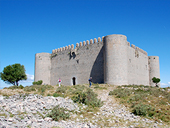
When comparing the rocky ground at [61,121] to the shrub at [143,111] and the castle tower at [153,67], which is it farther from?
the castle tower at [153,67]

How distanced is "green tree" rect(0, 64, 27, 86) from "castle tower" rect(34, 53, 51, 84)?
84.5 inches

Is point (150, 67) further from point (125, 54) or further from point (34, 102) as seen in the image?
point (34, 102)

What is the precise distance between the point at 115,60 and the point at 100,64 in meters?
2.56

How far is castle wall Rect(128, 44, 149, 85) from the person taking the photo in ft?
68.6

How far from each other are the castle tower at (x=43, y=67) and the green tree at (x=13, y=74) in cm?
215

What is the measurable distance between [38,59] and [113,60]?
14.2 m

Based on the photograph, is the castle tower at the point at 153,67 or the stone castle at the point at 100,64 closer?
the stone castle at the point at 100,64

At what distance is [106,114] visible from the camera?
7.57 m

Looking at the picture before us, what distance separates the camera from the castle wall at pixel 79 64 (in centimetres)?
2091

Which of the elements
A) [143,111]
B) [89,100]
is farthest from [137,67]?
[143,111]

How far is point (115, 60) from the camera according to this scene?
1855 centimetres

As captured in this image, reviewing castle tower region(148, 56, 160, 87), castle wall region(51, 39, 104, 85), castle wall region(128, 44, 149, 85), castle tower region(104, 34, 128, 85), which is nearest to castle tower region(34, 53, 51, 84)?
castle wall region(51, 39, 104, 85)

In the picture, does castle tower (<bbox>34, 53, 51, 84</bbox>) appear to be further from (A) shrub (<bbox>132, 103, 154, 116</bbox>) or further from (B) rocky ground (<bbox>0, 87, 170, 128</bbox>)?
(A) shrub (<bbox>132, 103, 154, 116</bbox>)

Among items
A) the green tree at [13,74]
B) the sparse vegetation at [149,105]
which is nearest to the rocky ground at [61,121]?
the sparse vegetation at [149,105]
